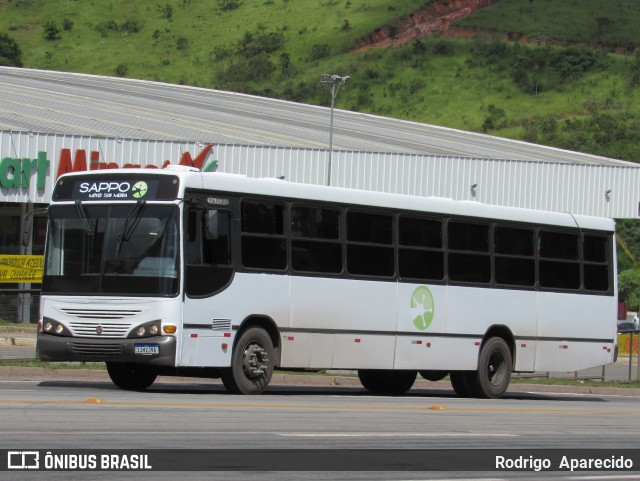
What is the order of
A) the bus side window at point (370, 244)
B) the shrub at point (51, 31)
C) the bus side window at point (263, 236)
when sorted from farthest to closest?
the shrub at point (51, 31), the bus side window at point (370, 244), the bus side window at point (263, 236)

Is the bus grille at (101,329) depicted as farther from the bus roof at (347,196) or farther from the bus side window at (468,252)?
the bus side window at (468,252)

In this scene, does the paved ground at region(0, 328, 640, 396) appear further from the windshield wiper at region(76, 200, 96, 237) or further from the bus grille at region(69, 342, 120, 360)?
the windshield wiper at region(76, 200, 96, 237)

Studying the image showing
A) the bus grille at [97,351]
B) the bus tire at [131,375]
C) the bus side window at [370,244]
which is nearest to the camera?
the bus grille at [97,351]

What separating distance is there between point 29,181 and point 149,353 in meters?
31.0

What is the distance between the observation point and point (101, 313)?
19.4 metres

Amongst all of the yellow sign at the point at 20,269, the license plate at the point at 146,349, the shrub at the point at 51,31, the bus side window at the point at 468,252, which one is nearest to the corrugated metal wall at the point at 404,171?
the yellow sign at the point at 20,269

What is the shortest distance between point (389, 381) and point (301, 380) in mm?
2211

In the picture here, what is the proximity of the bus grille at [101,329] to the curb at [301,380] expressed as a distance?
3594mm

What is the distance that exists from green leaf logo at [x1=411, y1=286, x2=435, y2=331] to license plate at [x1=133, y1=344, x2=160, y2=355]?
5.29m

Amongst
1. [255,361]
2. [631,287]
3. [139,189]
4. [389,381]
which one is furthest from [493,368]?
[631,287]

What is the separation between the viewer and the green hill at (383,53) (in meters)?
148

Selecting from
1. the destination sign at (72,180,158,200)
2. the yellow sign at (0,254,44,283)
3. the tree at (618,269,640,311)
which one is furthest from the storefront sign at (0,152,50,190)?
the tree at (618,269,640,311)

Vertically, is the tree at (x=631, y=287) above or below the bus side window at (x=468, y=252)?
above

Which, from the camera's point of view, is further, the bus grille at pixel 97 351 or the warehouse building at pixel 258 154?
the warehouse building at pixel 258 154
